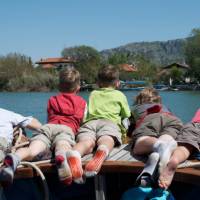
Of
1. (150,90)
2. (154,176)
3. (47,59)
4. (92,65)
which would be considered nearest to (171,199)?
(154,176)

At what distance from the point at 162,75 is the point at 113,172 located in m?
95.6

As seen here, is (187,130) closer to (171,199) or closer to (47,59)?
(171,199)

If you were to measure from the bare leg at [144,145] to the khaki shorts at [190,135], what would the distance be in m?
0.22

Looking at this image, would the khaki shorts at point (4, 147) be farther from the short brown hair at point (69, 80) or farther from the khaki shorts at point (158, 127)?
the khaki shorts at point (158, 127)

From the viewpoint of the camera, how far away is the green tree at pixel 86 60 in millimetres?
76562

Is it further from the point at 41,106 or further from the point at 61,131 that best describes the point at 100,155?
the point at 41,106

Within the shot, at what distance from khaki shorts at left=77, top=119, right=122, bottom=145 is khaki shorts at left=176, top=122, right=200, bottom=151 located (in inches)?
27.0

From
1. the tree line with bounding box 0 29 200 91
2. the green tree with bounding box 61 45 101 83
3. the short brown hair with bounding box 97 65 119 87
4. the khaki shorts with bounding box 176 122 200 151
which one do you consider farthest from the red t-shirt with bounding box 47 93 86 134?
the green tree with bounding box 61 45 101 83

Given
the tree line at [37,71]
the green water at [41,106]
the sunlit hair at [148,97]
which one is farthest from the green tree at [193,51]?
the sunlit hair at [148,97]

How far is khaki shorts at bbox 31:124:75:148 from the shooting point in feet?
14.9

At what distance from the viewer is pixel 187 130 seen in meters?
4.37

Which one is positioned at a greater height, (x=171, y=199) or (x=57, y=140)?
(x=57, y=140)

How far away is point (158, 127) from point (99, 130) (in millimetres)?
586

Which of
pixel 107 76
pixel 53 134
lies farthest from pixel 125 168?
pixel 107 76
